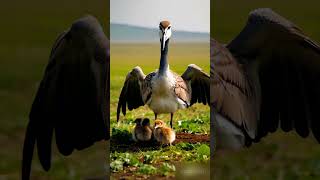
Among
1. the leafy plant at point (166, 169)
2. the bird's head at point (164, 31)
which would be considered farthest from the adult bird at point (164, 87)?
the leafy plant at point (166, 169)

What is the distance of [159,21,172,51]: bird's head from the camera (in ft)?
11.5

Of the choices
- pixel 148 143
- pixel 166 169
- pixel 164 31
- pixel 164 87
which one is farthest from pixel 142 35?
pixel 166 169

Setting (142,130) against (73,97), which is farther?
(73,97)

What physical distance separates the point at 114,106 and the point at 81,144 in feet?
1.29

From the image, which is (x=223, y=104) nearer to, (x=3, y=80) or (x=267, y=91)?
(x=267, y=91)

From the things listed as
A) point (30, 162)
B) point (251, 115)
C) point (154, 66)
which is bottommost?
point (30, 162)

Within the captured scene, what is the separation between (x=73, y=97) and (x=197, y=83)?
2.45ft

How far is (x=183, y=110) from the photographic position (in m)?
3.57

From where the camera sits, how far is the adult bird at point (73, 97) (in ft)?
11.7

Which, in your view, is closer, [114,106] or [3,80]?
[114,106]

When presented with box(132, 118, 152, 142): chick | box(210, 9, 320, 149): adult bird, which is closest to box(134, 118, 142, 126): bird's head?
box(132, 118, 152, 142): chick

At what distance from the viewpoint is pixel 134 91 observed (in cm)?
359

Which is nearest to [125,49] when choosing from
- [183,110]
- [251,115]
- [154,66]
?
[154,66]

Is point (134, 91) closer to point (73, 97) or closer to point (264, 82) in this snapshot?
point (73, 97)
